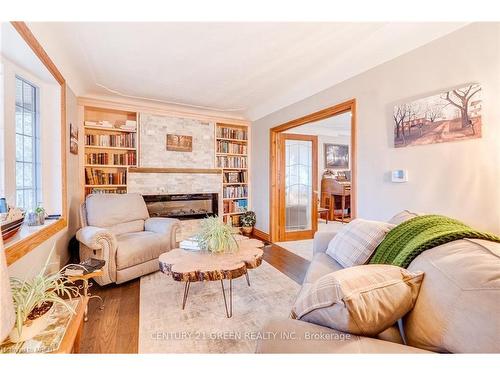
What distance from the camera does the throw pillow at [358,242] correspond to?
1601mm

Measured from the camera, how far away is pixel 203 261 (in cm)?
195

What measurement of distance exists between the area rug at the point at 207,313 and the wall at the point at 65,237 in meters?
0.82

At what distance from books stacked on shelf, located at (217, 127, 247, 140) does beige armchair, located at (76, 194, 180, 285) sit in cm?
199

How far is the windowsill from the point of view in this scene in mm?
1455

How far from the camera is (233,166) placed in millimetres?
4754

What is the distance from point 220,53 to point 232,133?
7.63 feet

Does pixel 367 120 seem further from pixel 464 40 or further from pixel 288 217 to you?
pixel 288 217

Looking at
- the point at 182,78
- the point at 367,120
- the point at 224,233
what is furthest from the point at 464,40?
the point at 182,78

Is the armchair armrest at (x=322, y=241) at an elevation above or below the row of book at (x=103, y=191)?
below

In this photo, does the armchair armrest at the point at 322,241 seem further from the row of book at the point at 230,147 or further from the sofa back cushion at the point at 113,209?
the row of book at the point at 230,147

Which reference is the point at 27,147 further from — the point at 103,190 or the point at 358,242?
the point at 358,242

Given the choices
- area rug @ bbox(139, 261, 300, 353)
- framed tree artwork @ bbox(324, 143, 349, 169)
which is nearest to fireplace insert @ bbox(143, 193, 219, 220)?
area rug @ bbox(139, 261, 300, 353)

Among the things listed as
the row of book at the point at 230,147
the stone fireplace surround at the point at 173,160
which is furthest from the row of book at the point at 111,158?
the row of book at the point at 230,147

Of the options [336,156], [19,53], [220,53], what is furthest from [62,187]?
[336,156]
